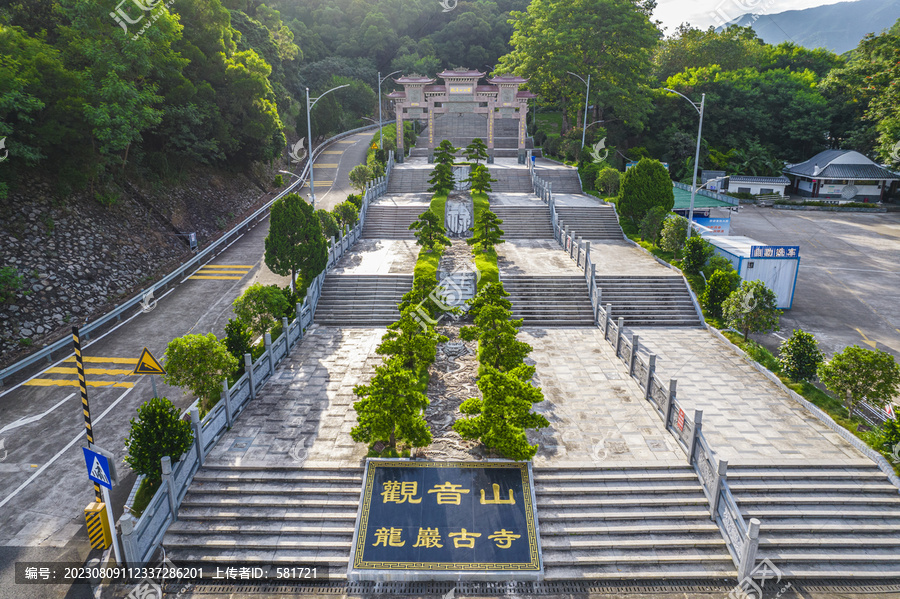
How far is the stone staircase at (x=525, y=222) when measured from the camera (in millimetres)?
32031

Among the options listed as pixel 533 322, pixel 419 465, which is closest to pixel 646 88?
pixel 533 322

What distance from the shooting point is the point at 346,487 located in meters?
13.2

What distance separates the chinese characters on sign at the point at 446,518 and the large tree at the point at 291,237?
11.6 meters

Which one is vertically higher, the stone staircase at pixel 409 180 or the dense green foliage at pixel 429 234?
the stone staircase at pixel 409 180

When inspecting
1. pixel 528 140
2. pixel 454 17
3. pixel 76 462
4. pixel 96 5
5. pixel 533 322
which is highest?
pixel 454 17

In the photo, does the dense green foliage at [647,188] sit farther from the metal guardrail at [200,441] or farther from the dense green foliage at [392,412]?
the dense green foliage at [392,412]

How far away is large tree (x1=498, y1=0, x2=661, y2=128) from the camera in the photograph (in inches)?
1821

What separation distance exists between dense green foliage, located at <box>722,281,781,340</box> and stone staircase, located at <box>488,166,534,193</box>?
2171cm

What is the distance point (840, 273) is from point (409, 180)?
27.5 meters

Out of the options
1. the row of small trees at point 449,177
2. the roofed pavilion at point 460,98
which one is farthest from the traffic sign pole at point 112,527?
the roofed pavilion at point 460,98

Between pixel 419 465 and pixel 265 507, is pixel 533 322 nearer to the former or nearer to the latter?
pixel 419 465

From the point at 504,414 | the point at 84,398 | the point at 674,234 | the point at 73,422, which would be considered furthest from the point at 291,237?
the point at 674,234

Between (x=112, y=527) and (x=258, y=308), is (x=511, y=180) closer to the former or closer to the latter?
(x=258, y=308)

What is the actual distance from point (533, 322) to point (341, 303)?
8259mm
